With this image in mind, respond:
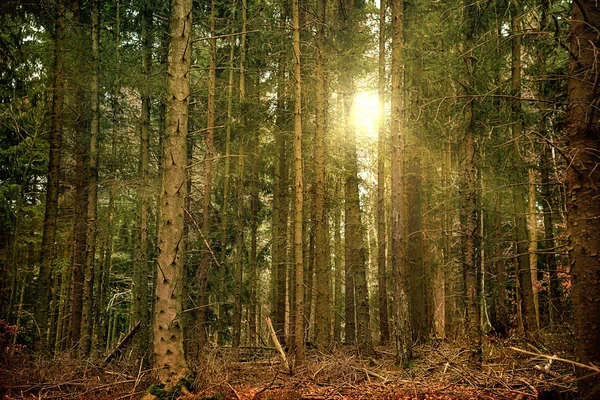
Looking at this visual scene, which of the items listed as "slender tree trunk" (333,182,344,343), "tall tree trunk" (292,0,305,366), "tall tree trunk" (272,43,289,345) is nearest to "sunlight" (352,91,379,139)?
"tall tree trunk" (272,43,289,345)

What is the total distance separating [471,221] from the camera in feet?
28.5

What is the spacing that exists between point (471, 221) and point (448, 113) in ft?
10.1

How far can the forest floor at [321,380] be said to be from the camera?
621cm

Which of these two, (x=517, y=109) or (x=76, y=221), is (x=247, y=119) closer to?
(x=76, y=221)

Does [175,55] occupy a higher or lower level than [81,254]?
higher

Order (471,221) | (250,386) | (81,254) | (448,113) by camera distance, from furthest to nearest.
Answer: (81,254) < (448,113) < (471,221) < (250,386)

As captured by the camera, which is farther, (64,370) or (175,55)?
(64,370)

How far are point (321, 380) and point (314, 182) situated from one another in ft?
17.0

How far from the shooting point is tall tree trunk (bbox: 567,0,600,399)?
4562 mm

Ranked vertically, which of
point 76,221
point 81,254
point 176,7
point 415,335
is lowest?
point 415,335

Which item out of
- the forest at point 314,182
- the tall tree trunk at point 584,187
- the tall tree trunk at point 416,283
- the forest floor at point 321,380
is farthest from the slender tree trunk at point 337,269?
the tall tree trunk at point 584,187

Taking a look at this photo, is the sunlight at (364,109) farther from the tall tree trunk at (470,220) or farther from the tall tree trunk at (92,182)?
the tall tree trunk at (92,182)

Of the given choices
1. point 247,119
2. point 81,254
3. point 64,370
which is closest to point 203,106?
point 247,119

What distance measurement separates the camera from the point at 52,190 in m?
9.43
